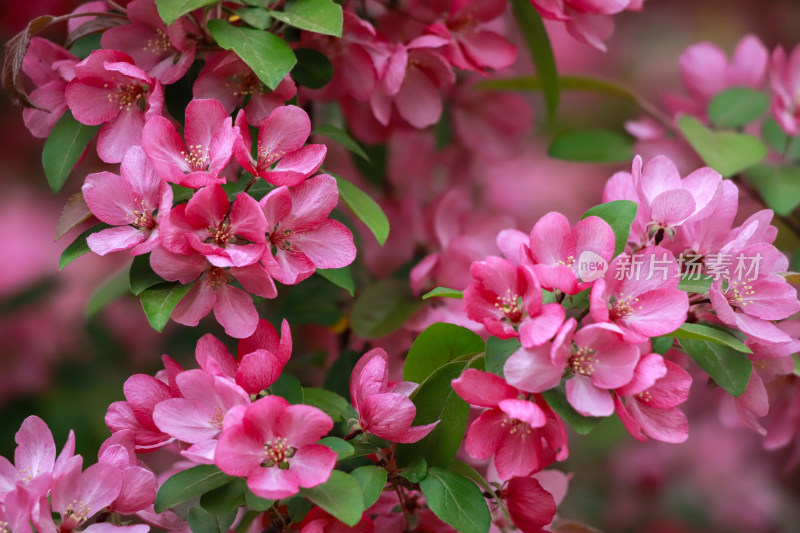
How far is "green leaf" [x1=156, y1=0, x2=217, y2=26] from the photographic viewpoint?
2.21ft

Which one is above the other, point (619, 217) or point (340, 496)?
point (619, 217)

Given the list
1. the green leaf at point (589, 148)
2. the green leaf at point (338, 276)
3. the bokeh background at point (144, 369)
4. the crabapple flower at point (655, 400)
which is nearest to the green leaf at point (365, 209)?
the green leaf at point (338, 276)

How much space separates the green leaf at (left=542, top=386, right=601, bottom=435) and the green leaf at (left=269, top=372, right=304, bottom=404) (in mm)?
203

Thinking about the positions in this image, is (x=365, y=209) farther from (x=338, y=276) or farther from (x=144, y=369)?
(x=144, y=369)

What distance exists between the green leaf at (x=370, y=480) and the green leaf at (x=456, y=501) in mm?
35

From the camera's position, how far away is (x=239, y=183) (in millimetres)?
715

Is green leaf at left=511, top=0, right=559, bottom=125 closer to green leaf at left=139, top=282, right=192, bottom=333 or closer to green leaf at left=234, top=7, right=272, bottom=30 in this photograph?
green leaf at left=234, top=7, right=272, bottom=30

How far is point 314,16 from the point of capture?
736mm

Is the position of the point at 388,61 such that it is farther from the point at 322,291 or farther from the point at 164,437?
the point at 164,437

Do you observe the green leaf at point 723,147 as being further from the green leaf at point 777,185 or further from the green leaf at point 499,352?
the green leaf at point 499,352

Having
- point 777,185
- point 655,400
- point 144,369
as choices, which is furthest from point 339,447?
point 144,369

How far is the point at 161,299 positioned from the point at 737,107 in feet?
2.53

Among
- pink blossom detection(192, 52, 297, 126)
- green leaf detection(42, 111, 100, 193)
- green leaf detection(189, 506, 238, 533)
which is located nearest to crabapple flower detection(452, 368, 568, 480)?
green leaf detection(189, 506, 238, 533)

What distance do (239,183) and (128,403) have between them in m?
0.21
